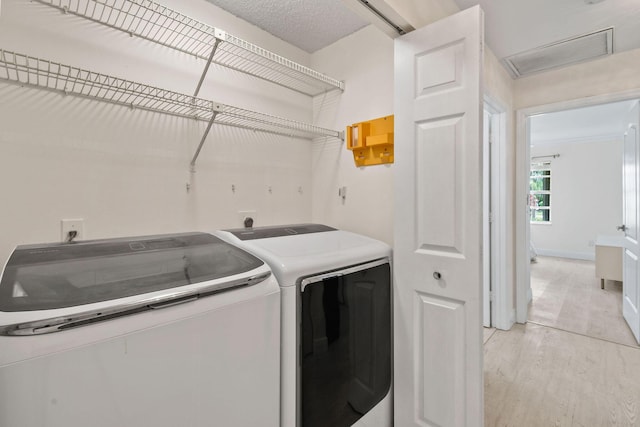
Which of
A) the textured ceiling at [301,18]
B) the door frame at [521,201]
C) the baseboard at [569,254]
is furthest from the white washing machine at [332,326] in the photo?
the baseboard at [569,254]

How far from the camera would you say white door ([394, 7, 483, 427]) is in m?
1.22

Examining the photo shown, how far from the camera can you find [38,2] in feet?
3.85

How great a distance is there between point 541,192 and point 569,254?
1436mm

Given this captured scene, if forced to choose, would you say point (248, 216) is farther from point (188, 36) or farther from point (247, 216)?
point (188, 36)

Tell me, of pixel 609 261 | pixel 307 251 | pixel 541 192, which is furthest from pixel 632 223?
pixel 541 192

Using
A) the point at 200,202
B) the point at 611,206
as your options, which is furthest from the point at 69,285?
the point at 611,206

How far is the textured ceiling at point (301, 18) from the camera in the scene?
1.66 m

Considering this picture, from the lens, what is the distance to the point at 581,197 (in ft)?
19.6

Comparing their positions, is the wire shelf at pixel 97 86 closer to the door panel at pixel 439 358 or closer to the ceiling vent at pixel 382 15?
the ceiling vent at pixel 382 15

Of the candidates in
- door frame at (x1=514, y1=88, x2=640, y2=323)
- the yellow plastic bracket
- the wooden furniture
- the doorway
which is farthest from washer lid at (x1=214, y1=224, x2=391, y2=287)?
the wooden furniture

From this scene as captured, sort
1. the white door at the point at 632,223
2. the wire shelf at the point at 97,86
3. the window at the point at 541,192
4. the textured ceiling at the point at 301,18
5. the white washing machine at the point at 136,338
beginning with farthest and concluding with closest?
the window at the point at 541,192 → the white door at the point at 632,223 → the textured ceiling at the point at 301,18 → the wire shelf at the point at 97,86 → the white washing machine at the point at 136,338

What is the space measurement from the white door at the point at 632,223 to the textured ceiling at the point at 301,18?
2.47 m

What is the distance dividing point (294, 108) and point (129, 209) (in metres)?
1.25

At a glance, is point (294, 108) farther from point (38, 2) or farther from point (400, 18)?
point (38, 2)
